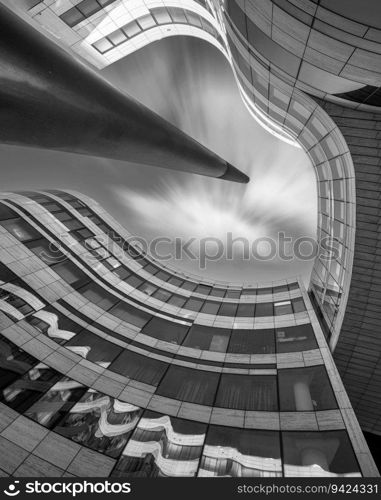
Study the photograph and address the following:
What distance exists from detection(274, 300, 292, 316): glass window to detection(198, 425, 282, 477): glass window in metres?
11.9

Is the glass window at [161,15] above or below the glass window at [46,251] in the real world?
above

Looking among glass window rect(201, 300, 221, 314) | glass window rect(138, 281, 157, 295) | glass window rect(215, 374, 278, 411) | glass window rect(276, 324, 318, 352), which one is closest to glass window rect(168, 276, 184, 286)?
glass window rect(138, 281, 157, 295)

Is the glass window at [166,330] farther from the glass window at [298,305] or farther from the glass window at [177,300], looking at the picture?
the glass window at [298,305]

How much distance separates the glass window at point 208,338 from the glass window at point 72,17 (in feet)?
95.0

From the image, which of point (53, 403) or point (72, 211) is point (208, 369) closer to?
point (53, 403)

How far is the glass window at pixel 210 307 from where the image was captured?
27059 millimetres

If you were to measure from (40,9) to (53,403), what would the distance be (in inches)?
1197

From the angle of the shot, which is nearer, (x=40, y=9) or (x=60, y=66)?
(x=60, y=66)

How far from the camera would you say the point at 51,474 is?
1165cm

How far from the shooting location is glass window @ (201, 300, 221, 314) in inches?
1065

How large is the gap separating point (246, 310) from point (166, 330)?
7.68 m

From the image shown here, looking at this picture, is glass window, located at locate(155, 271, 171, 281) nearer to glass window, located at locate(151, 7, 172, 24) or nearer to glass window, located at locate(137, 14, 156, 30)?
glass window, located at locate(137, 14, 156, 30)

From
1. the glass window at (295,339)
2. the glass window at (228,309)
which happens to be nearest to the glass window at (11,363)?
the glass window at (295,339)
